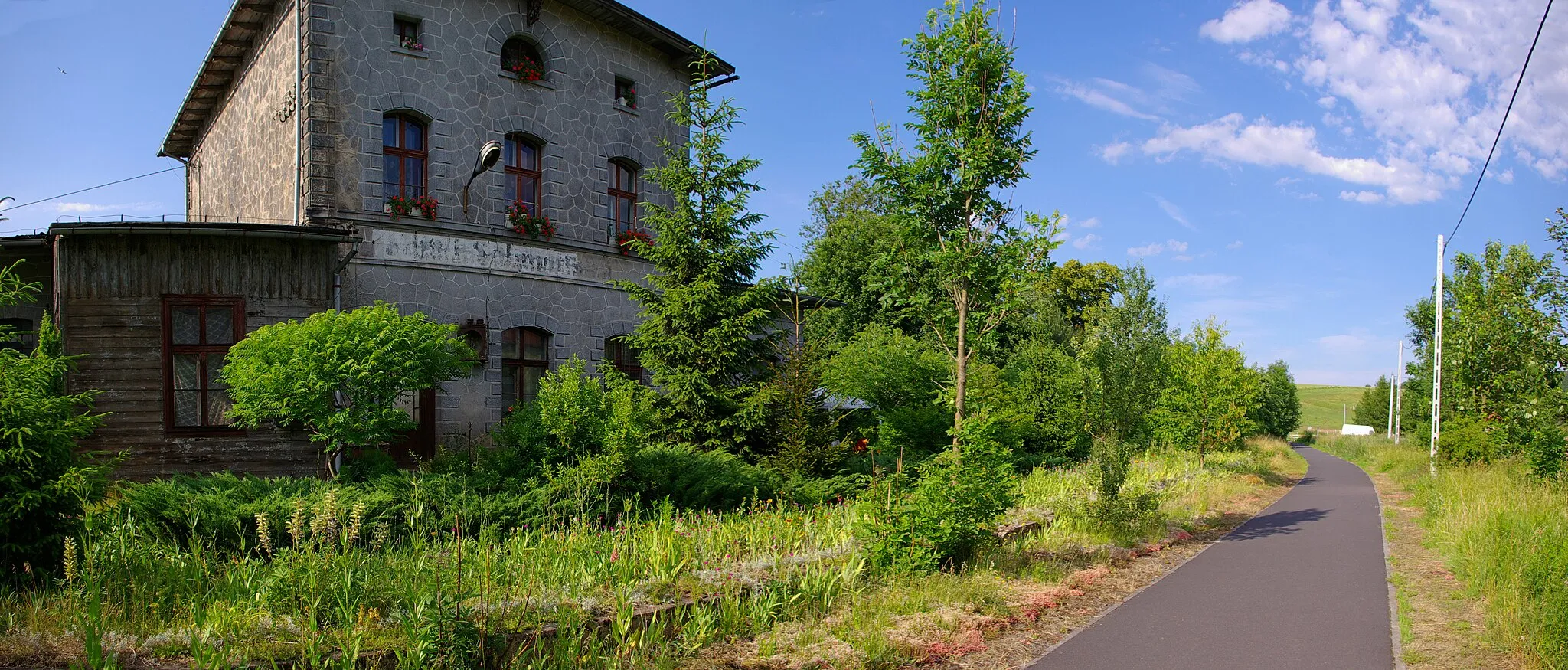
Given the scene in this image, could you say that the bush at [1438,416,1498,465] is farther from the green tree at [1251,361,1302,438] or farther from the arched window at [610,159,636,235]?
the green tree at [1251,361,1302,438]

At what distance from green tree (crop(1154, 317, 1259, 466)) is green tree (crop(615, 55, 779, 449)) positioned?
47.1ft

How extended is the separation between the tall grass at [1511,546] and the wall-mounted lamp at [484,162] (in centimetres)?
1552

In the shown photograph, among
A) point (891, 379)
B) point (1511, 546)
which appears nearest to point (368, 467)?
point (891, 379)

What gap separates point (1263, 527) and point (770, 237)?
996 centimetres

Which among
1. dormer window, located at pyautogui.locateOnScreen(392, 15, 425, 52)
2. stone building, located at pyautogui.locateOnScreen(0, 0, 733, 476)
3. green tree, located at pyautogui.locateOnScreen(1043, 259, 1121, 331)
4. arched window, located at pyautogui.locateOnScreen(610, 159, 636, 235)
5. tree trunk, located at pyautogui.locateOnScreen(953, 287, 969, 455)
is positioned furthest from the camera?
green tree, located at pyautogui.locateOnScreen(1043, 259, 1121, 331)

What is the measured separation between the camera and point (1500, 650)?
7.12 m

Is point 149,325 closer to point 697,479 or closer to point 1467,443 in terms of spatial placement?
point 697,479

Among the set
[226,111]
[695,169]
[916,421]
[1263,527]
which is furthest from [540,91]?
[1263,527]

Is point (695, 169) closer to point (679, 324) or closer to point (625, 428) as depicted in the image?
point (679, 324)

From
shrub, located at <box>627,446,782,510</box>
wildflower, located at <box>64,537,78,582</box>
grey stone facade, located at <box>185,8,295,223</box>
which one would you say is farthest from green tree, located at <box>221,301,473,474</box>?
grey stone facade, located at <box>185,8,295,223</box>

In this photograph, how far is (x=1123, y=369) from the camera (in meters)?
16.5

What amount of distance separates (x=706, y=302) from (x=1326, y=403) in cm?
14563

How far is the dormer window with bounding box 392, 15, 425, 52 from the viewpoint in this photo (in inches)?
654

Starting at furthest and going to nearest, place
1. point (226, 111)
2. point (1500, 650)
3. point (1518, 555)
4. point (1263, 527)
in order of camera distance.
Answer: point (226, 111), point (1263, 527), point (1518, 555), point (1500, 650)
